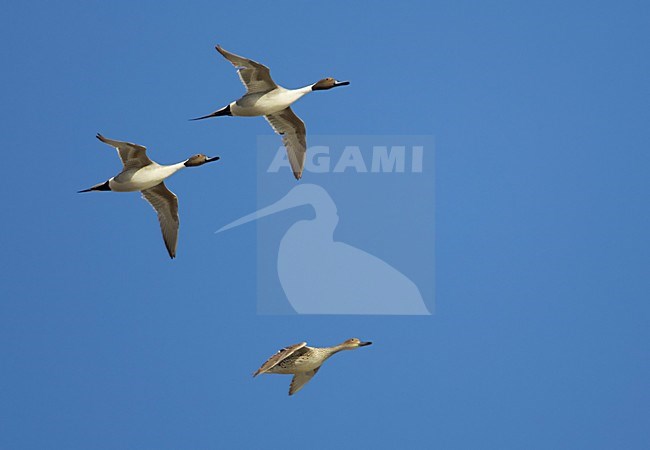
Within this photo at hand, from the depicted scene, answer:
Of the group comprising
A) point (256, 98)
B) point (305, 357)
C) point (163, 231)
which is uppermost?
point (256, 98)

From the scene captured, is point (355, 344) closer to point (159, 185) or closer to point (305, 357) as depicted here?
point (305, 357)

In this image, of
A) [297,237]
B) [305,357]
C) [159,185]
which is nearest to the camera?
[305,357]

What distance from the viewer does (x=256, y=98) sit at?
24.0 metres

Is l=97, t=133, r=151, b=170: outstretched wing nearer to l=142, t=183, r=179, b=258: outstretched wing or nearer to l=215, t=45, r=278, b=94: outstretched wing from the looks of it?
l=142, t=183, r=179, b=258: outstretched wing

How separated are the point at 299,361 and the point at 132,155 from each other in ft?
12.9

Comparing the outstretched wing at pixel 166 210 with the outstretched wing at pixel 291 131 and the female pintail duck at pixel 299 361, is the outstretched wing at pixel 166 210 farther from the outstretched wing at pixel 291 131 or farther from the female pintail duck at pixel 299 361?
the female pintail duck at pixel 299 361

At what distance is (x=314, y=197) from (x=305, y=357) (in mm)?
11774

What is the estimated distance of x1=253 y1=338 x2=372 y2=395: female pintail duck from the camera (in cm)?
2267

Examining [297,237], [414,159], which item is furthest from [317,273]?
[414,159]

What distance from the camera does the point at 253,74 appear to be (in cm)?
2386

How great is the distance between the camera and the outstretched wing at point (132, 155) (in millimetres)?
23531

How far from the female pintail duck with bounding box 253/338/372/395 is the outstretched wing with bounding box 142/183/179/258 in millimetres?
3101

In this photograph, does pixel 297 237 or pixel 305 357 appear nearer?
pixel 305 357

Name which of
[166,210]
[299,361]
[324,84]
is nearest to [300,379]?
[299,361]
